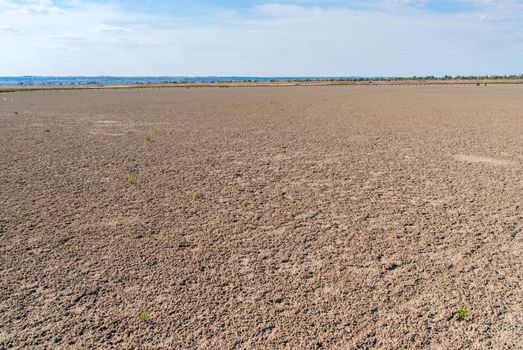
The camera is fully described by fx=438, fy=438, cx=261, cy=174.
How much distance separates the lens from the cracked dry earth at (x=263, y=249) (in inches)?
157

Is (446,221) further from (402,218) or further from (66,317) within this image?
(66,317)

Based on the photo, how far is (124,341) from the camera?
3.83 meters

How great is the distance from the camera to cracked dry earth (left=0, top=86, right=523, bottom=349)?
13.1ft

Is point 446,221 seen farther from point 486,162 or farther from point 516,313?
point 486,162

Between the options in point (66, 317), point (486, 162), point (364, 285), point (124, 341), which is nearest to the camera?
point (124, 341)

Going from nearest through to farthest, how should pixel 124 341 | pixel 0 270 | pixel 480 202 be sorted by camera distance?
pixel 124 341, pixel 0 270, pixel 480 202

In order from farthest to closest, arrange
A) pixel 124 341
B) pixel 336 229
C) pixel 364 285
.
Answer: pixel 336 229 → pixel 364 285 → pixel 124 341

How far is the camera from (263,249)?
5688 mm

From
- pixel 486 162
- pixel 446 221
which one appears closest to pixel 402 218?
pixel 446 221

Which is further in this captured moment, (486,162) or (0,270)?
(486,162)

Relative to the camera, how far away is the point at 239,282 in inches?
190

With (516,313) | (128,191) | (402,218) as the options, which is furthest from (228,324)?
(128,191)

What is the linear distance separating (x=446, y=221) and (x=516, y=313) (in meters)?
2.48

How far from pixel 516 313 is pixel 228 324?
2.75m
